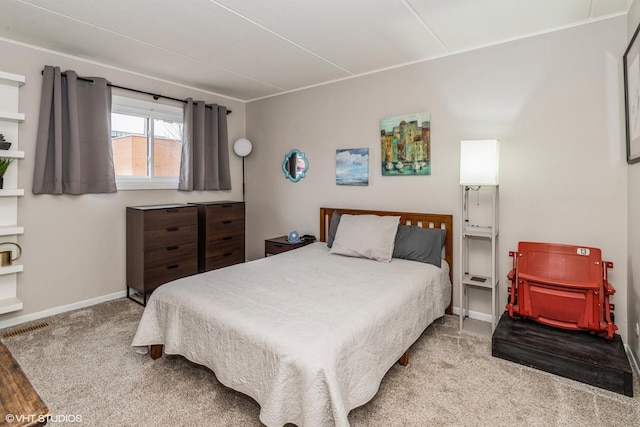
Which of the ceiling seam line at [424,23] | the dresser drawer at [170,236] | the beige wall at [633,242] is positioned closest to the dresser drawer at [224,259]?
the dresser drawer at [170,236]

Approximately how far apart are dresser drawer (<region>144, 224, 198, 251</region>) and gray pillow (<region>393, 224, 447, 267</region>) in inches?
88.7

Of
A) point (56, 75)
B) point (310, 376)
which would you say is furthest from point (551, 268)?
point (56, 75)

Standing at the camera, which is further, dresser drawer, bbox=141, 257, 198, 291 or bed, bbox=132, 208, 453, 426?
dresser drawer, bbox=141, 257, 198, 291

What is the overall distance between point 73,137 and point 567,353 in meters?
4.25

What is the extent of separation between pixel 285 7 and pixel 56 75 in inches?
87.7

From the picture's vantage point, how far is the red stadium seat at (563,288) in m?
2.23

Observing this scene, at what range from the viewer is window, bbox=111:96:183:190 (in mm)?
3641

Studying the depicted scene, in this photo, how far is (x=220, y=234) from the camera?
416 centimetres

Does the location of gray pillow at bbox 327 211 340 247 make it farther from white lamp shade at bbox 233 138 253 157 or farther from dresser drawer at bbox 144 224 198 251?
white lamp shade at bbox 233 138 253 157

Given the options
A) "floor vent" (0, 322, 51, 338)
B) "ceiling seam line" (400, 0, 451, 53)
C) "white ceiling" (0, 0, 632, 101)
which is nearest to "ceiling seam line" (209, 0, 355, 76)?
"white ceiling" (0, 0, 632, 101)

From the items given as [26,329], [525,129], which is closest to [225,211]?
[26,329]

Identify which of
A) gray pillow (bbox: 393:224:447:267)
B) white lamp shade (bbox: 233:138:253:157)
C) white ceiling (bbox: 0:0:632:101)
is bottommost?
gray pillow (bbox: 393:224:447:267)

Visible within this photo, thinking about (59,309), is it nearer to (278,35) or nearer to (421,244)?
(278,35)

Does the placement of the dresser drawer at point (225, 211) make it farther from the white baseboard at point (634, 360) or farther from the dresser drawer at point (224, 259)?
the white baseboard at point (634, 360)
